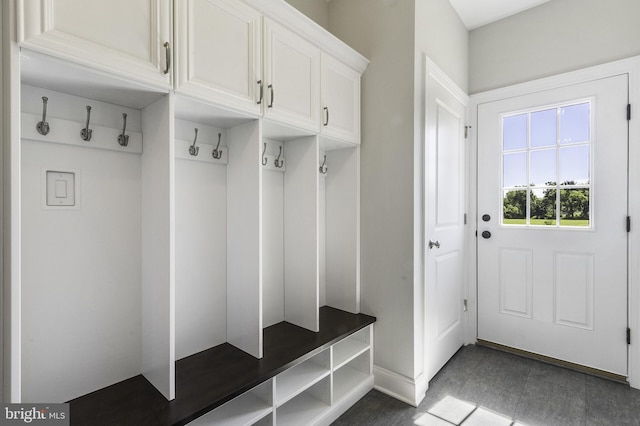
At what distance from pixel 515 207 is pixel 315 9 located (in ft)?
7.35

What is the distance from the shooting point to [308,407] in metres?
1.75

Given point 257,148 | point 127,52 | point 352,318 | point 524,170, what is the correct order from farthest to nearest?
point 524,170
point 352,318
point 257,148
point 127,52

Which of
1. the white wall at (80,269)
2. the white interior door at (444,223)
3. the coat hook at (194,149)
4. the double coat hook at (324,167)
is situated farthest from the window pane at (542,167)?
the white wall at (80,269)

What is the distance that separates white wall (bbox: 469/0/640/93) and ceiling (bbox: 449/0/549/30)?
0.05 m

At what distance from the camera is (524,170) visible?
2.51 meters

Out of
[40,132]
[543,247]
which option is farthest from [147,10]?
[543,247]

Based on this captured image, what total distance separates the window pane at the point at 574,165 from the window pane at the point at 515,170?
0.80ft

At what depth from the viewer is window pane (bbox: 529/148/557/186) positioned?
7.84 feet

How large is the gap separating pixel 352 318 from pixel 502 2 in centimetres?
267

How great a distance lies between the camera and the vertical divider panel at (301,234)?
184 cm

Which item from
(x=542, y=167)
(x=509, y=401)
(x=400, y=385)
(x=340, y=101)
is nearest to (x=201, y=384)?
(x=400, y=385)

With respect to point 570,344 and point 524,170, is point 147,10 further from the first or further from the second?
point 570,344

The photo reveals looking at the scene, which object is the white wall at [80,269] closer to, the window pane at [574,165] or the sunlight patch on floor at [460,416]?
the sunlight patch on floor at [460,416]

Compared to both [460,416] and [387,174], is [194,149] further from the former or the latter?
[460,416]
